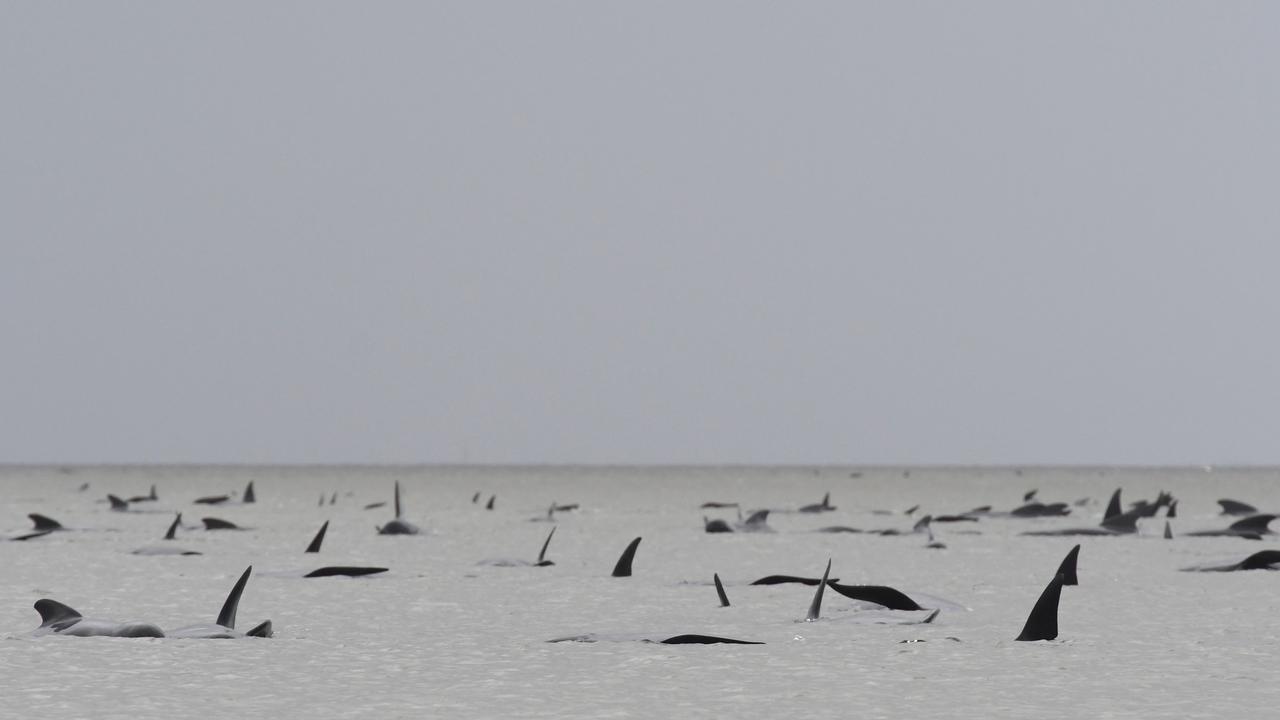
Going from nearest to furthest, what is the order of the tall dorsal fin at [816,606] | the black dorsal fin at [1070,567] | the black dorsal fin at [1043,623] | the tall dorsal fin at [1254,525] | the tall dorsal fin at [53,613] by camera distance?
the black dorsal fin at [1043,623] → the tall dorsal fin at [53,613] → the tall dorsal fin at [816,606] → the black dorsal fin at [1070,567] → the tall dorsal fin at [1254,525]

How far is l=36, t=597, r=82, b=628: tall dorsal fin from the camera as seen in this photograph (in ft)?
26.5

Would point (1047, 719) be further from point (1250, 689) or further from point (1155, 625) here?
point (1155, 625)

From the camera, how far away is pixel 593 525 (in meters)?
22.4

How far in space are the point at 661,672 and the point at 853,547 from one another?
32.8 feet

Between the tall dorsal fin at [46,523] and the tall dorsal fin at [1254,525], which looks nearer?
A: the tall dorsal fin at [46,523]

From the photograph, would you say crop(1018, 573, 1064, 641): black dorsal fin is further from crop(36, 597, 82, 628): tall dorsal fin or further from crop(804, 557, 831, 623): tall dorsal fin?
crop(36, 597, 82, 628): tall dorsal fin

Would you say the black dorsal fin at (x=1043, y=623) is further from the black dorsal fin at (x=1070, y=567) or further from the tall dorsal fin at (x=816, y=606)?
the black dorsal fin at (x=1070, y=567)

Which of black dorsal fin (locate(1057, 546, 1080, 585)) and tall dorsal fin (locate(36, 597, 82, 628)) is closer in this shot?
tall dorsal fin (locate(36, 597, 82, 628))

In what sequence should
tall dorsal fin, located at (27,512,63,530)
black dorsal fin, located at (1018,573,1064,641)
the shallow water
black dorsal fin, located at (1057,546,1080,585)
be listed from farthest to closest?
1. tall dorsal fin, located at (27,512,63,530)
2. black dorsal fin, located at (1057,546,1080,585)
3. black dorsal fin, located at (1018,573,1064,641)
4. the shallow water

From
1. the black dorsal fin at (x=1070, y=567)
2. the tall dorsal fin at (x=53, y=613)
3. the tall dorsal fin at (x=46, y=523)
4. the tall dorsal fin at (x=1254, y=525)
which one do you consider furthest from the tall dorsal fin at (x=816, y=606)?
the tall dorsal fin at (x=46, y=523)

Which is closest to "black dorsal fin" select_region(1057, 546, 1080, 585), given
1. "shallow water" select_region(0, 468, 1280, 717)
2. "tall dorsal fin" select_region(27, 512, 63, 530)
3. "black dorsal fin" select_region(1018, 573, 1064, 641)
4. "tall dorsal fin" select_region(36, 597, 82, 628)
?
A: "shallow water" select_region(0, 468, 1280, 717)

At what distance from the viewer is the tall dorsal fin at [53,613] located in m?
8.09

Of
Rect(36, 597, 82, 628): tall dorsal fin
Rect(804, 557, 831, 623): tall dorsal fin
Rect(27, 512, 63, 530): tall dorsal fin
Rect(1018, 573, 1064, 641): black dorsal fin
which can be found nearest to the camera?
Rect(1018, 573, 1064, 641): black dorsal fin

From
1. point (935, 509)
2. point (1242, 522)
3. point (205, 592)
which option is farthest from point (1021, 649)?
point (935, 509)
